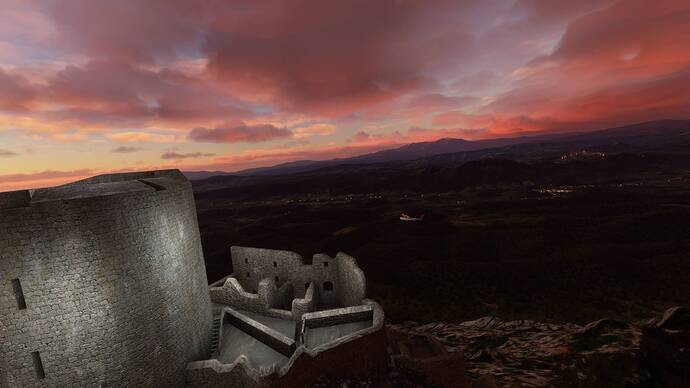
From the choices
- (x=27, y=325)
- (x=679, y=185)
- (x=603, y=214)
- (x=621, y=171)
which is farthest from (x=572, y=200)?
(x=27, y=325)

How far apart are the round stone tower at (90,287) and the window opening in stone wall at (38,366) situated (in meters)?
0.02

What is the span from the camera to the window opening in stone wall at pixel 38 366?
30.7 ft

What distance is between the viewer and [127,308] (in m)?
10.4

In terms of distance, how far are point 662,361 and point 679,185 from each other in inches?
4553

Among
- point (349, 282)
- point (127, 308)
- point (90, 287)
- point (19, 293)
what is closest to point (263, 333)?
point (349, 282)

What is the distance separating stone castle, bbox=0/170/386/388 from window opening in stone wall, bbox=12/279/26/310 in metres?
0.02

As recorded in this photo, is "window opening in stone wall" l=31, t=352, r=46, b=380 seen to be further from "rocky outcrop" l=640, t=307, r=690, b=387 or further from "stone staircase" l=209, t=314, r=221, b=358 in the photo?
"rocky outcrop" l=640, t=307, r=690, b=387

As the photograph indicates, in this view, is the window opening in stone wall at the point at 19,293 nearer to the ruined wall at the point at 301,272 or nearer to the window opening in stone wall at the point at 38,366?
the window opening in stone wall at the point at 38,366

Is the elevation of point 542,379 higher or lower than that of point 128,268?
lower

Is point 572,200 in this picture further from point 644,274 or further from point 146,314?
point 146,314

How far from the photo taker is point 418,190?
131 meters

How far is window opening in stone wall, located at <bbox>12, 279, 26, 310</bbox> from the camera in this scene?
352 inches

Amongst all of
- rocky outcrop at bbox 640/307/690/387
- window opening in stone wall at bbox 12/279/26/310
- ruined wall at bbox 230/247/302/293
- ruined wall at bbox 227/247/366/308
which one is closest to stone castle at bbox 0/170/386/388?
window opening in stone wall at bbox 12/279/26/310

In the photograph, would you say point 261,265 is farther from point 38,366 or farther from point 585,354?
point 585,354
